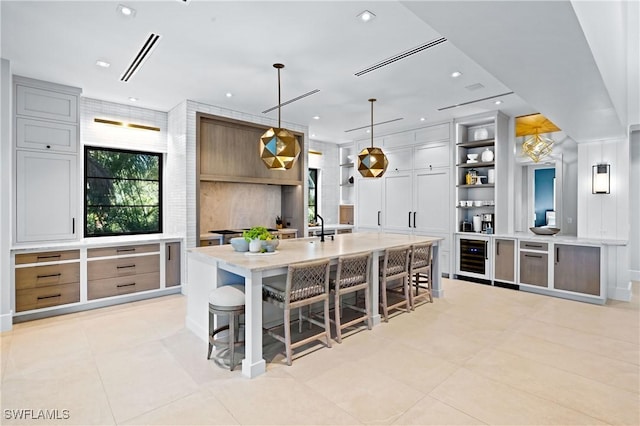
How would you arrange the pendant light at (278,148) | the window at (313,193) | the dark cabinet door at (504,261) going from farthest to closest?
1. the window at (313,193)
2. the dark cabinet door at (504,261)
3. the pendant light at (278,148)

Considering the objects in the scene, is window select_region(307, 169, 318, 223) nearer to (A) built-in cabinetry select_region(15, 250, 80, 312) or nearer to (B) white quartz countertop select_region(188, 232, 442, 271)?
(B) white quartz countertop select_region(188, 232, 442, 271)

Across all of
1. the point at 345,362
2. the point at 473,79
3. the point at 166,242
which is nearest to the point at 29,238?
the point at 166,242

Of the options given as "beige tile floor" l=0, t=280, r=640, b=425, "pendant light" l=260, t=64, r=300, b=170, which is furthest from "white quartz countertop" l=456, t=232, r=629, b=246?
"pendant light" l=260, t=64, r=300, b=170

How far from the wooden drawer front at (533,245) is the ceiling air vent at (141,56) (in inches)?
225

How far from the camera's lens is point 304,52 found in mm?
3443

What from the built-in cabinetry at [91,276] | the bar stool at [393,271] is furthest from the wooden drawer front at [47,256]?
the bar stool at [393,271]

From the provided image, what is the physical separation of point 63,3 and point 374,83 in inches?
127

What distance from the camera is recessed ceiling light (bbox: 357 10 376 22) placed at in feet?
8.98

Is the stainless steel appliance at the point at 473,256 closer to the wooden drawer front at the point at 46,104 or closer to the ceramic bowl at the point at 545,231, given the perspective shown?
the ceramic bowl at the point at 545,231

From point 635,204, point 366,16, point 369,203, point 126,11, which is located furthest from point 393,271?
point 635,204

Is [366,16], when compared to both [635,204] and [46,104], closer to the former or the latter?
[46,104]

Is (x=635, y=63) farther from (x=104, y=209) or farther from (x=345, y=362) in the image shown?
(x=104, y=209)

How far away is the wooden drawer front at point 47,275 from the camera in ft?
13.0

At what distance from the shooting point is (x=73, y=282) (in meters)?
4.32
